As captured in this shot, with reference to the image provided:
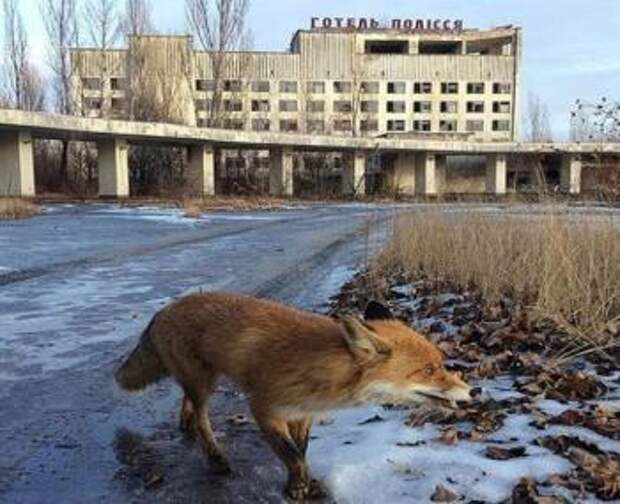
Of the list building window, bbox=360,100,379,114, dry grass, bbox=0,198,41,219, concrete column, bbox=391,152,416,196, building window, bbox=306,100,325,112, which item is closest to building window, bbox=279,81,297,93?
building window, bbox=306,100,325,112

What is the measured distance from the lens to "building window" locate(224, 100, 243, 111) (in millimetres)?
77775

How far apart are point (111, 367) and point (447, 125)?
427 ft

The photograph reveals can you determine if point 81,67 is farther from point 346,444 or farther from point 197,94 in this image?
point 346,444

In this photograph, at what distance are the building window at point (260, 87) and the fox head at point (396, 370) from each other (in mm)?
122822

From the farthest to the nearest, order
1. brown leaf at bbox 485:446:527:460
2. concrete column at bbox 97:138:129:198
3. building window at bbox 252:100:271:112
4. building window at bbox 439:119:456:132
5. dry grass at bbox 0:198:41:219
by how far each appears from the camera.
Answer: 1. building window at bbox 439:119:456:132
2. building window at bbox 252:100:271:112
3. concrete column at bbox 97:138:129:198
4. dry grass at bbox 0:198:41:219
5. brown leaf at bbox 485:446:527:460

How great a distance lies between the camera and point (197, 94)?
95188mm

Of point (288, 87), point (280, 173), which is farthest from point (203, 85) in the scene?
point (288, 87)

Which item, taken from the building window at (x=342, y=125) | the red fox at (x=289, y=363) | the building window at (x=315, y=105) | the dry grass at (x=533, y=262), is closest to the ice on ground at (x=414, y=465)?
the red fox at (x=289, y=363)

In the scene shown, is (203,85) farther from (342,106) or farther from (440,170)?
(342,106)

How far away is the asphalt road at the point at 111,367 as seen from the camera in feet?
15.2

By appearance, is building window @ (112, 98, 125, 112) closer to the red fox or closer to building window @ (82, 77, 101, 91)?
building window @ (82, 77, 101, 91)

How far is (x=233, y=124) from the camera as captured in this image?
3211 inches

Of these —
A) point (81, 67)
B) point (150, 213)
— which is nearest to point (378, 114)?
point (81, 67)

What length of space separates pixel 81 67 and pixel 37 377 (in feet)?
205
